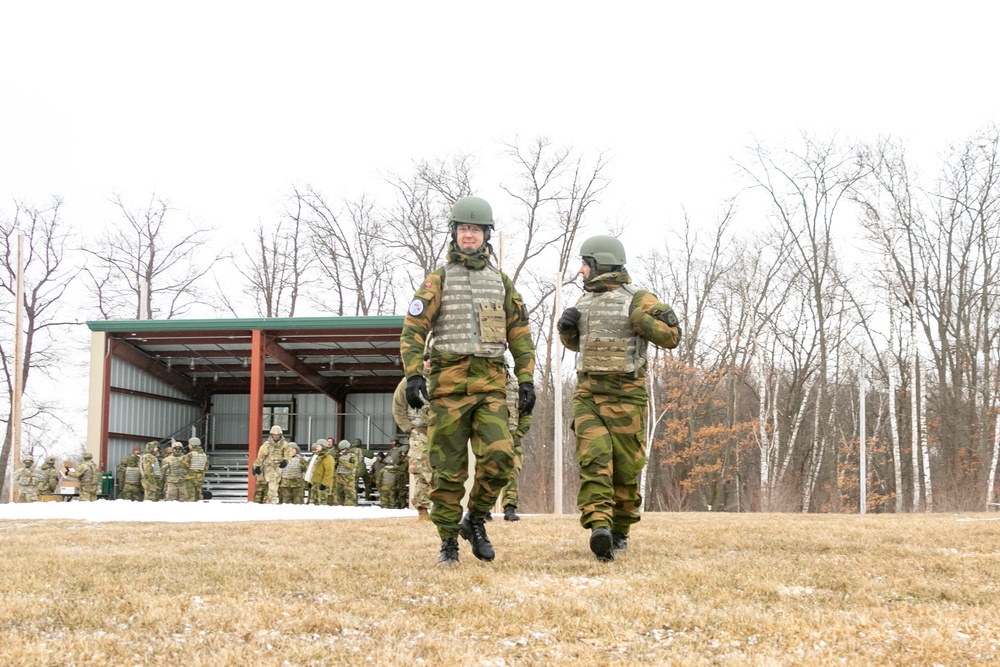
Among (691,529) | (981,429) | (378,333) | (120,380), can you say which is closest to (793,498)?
(981,429)

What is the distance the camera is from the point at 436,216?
4250 centimetres

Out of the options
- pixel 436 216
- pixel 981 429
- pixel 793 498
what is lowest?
pixel 793 498

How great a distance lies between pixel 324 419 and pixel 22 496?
10490mm

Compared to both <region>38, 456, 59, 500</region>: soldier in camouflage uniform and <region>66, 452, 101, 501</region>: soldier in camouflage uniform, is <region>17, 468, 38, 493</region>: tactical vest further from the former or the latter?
<region>66, 452, 101, 501</region>: soldier in camouflage uniform

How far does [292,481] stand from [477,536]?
16502 mm

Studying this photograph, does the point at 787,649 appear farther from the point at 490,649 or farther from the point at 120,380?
the point at 120,380

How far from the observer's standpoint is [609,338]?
7.55 meters

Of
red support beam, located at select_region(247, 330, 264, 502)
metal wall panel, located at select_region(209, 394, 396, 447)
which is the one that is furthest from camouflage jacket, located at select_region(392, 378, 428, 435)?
metal wall panel, located at select_region(209, 394, 396, 447)

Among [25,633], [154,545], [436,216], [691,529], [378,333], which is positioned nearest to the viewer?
[25,633]

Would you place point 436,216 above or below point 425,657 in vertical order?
above

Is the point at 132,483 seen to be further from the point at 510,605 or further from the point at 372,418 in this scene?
the point at 510,605

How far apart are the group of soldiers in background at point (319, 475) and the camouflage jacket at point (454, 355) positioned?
1556 cm

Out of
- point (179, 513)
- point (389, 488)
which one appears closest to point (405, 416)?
point (179, 513)

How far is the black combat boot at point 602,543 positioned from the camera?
22.5ft
